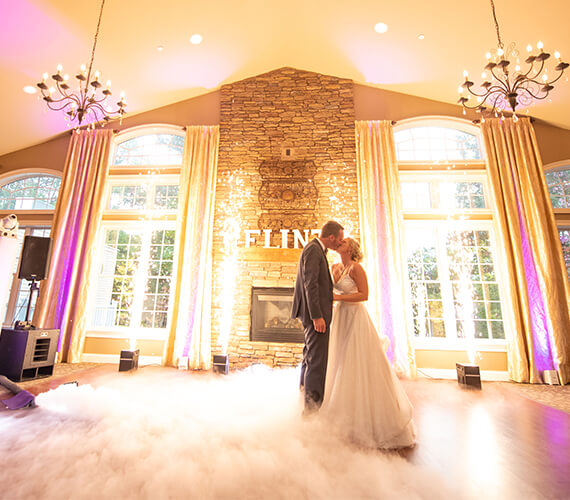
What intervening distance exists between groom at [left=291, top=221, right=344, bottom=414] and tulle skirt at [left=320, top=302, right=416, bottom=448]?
0.09 metres

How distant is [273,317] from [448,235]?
10.5 feet

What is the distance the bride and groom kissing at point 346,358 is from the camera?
1.76 m

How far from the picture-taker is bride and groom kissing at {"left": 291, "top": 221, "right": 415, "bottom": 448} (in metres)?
1.76

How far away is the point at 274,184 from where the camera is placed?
15.8 feet

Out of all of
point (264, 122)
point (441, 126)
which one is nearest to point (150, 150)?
point (264, 122)

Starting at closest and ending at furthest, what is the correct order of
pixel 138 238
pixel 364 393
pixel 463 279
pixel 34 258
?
pixel 364 393 < pixel 34 258 < pixel 463 279 < pixel 138 238

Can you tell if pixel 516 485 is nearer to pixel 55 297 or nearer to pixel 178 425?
pixel 178 425

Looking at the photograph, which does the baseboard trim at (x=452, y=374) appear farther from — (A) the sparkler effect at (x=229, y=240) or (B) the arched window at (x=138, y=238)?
(B) the arched window at (x=138, y=238)

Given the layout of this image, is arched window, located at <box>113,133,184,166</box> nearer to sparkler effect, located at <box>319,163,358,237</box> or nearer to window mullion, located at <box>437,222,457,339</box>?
sparkler effect, located at <box>319,163,358,237</box>

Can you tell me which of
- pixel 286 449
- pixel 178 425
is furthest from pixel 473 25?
pixel 178 425

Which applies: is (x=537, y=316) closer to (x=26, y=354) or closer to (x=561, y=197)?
(x=561, y=197)

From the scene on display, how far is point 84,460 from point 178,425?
606 mm

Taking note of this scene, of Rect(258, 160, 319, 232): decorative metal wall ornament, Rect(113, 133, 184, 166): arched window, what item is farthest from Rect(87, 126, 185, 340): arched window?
Rect(258, 160, 319, 232): decorative metal wall ornament

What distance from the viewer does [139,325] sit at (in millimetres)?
4598
